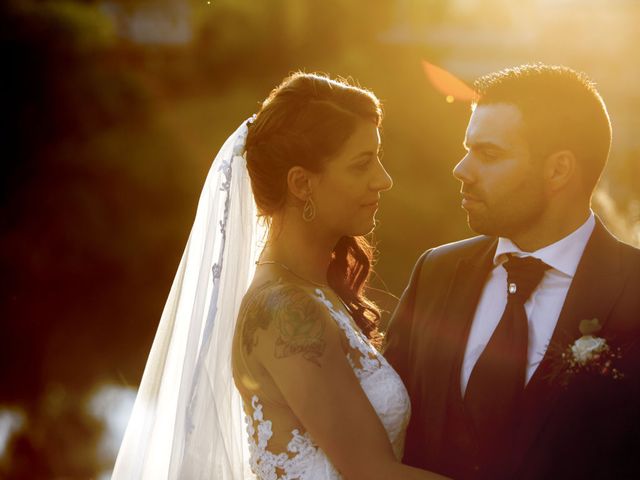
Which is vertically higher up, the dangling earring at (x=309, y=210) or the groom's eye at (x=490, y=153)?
the groom's eye at (x=490, y=153)

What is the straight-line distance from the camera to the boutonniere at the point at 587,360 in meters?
3.33

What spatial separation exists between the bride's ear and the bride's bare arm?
0.47 m

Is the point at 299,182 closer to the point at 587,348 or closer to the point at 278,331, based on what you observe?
the point at 278,331

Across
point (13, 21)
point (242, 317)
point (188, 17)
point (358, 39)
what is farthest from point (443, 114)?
point (242, 317)

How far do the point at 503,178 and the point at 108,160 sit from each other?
6.53m

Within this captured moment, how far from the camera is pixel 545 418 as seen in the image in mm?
3406

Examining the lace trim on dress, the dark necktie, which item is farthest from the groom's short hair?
the lace trim on dress

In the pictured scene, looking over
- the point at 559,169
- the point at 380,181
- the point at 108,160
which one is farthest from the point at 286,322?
the point at 108,160

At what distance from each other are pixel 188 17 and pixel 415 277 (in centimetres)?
652

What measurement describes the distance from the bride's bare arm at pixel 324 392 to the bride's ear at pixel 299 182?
1.53 ft

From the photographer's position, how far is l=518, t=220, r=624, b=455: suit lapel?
11.2 ft

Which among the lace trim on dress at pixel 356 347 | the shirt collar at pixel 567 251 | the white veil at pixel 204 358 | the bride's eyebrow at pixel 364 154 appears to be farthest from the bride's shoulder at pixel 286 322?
the shirt collar at pixel 567 251

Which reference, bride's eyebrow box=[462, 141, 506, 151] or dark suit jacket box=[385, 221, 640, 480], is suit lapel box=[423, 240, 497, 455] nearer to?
dark suit jacket box=[385, 221, 640, 480]

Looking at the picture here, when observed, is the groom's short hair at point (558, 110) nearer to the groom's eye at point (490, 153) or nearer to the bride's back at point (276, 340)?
the groom's eye at point (490, 153)
